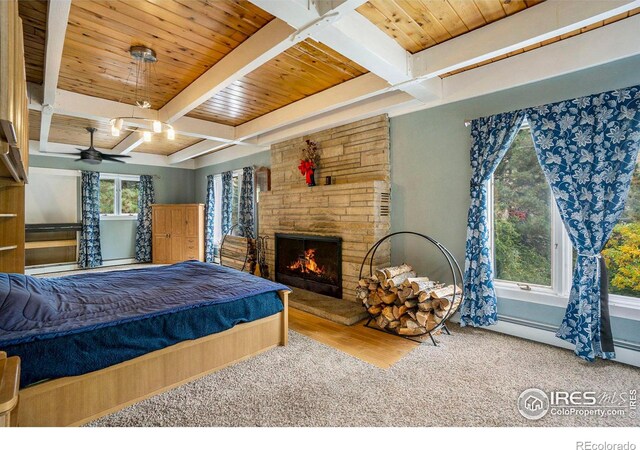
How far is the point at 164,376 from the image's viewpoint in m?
2.12

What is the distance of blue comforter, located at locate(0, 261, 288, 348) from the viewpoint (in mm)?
1760

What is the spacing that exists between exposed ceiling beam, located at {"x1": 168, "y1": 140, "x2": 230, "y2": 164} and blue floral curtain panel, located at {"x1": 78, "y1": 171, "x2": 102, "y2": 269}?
61.4 inches

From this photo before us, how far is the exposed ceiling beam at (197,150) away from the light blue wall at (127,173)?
0.52 meters

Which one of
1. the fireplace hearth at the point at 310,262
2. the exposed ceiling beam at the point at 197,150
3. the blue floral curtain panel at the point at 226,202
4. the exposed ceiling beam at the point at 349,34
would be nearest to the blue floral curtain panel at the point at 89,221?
the exposed ceiling beam at the point at 197,150

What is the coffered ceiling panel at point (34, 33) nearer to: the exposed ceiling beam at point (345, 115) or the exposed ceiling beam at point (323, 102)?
the exposed ceiling beam at point (323, 102)

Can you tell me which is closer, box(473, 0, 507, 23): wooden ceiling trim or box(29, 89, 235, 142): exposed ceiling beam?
box(473, 0, 507, 23): wooden ceiling trim

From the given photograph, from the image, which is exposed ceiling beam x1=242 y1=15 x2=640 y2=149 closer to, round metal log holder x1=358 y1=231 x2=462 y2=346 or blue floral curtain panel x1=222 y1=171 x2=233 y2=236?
round metal log holder x1=358 y1=231 x2=462 y2=346

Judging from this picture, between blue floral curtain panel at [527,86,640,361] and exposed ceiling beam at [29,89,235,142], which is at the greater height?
exposed ceiling beam at [29,89,235,142]

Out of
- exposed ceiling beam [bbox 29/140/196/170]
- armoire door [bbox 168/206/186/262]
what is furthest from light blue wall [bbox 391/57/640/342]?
exposed ceiling beam [bbox 29/140/196/170]

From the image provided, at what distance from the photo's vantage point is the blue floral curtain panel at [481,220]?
297 centimetres

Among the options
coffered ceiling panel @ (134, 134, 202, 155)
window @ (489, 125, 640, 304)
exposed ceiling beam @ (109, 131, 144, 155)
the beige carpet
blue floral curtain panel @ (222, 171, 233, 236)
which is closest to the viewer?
the beige carpet

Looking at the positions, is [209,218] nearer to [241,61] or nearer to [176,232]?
[176,232]
